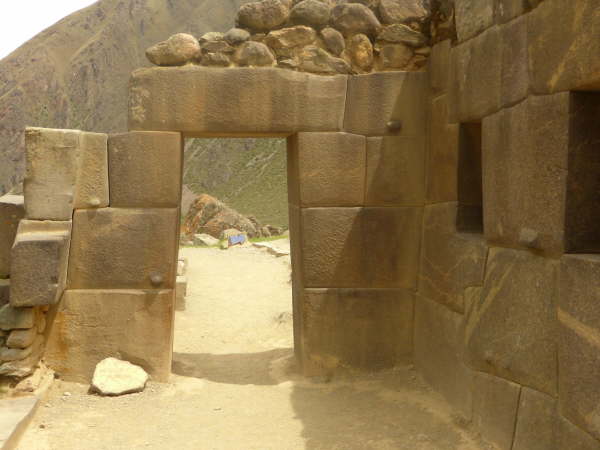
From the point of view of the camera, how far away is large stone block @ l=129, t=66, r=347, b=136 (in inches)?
197

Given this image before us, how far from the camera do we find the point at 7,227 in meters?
5.09

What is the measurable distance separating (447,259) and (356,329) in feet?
3.62

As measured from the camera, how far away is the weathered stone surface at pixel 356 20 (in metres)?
5.23

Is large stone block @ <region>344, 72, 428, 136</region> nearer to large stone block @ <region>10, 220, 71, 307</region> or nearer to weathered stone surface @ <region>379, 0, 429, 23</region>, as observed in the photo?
weathered stone surface @ <region>379, 0, 429, 23</region>

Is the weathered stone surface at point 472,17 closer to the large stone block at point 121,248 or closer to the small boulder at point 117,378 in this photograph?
the large stone block at point 121,248

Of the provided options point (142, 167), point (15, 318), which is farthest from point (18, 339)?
point (142, 167)

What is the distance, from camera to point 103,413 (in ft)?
14.9

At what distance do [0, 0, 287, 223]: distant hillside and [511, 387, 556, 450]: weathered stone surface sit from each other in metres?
46.4

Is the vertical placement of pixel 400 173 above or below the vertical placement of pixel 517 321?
above

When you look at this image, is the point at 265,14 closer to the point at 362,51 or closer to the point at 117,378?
the point at 362,51

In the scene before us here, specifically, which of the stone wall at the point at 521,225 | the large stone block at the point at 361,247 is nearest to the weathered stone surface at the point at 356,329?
the large stone block at the point at 361,247

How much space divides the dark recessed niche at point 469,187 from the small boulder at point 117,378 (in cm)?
269

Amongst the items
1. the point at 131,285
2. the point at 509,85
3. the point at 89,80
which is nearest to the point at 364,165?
the point at 509,85

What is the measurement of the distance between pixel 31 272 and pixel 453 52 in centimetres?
339
